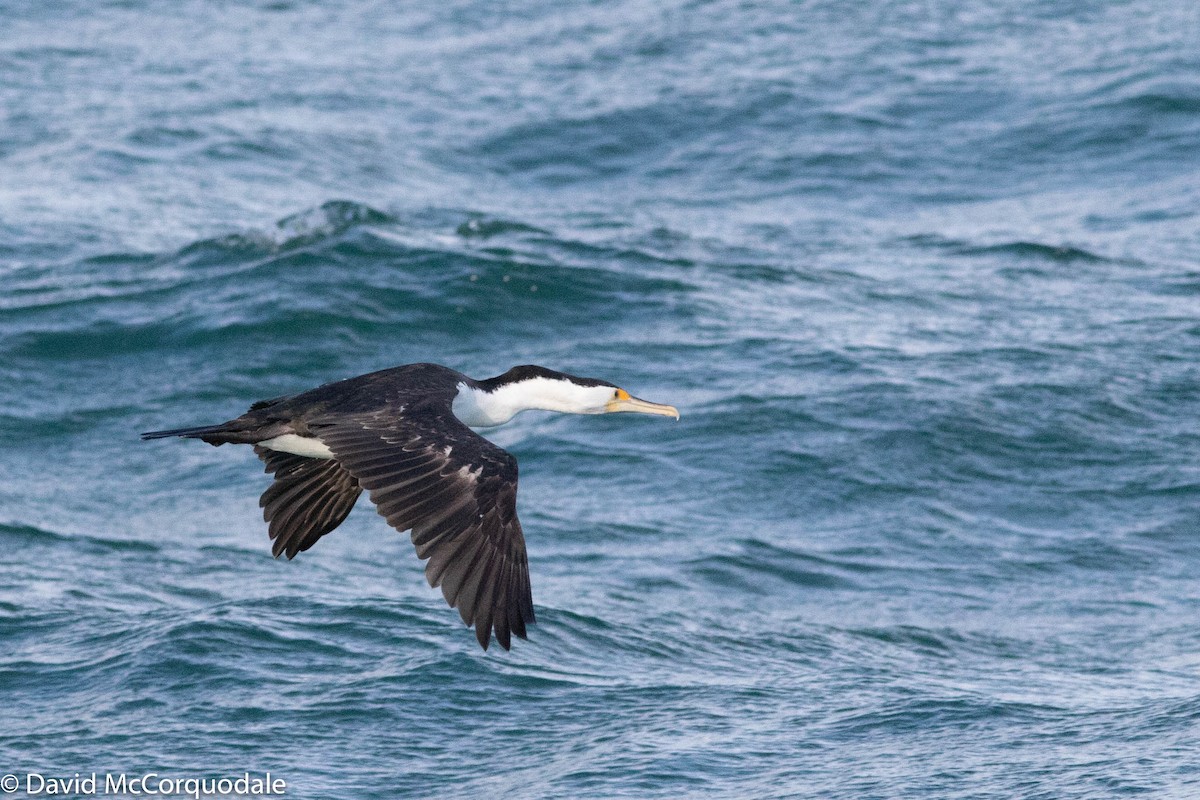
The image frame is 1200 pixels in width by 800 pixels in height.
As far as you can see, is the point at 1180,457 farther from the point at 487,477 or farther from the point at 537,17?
the point at 537,17

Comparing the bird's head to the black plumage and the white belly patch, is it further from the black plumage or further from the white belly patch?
the white belly patch

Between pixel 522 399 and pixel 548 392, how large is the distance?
0.11m

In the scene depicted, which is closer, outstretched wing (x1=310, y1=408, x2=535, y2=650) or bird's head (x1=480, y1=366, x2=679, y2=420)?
outstretched wing (x1=310, y1=408, x2=535, y2=650)

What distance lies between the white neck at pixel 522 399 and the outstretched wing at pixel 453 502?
0.75 metres

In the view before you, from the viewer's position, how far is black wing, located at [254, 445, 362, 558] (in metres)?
7.55

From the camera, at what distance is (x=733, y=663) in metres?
9.20

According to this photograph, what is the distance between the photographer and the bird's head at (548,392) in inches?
302

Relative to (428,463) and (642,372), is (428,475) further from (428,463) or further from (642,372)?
(642,372)

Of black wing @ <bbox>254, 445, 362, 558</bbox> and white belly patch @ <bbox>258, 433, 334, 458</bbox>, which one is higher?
white belly patch @ <bbox>258, 433, 334, 458</bbox>

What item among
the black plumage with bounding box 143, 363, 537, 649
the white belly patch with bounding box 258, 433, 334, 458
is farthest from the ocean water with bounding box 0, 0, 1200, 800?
the black plumage with bounding box 143, 363, 537, 649

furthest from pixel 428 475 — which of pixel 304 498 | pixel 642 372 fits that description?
pixel 642 372

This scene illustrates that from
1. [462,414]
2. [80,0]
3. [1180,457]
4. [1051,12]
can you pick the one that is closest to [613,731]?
[462,414]

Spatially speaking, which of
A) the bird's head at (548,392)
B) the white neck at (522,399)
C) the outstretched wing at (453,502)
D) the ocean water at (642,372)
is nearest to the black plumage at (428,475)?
the outstretched wing at (453,502)

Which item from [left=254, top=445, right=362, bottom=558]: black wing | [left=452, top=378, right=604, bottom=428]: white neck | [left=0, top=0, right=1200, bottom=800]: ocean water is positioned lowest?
[left=0, top=0, right=1200, bottom=800]: ocean water
